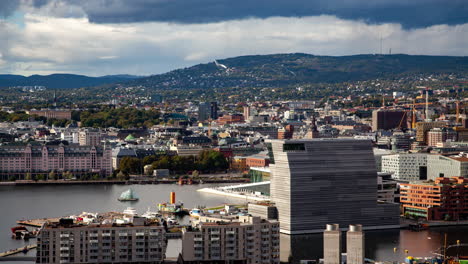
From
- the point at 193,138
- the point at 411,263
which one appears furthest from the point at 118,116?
the point at 411,263

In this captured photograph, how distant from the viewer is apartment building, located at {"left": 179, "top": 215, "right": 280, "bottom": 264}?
3064 cm

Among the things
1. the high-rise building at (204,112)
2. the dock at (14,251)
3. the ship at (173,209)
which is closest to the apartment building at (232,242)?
the dock at (14,251)

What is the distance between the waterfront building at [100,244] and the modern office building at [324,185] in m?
11.2

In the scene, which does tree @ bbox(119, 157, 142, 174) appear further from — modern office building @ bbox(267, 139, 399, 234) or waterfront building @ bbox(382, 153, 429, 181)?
modern office building @ bbox(267, 139, 399, 234)

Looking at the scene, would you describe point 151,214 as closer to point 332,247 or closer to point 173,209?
point 173,209

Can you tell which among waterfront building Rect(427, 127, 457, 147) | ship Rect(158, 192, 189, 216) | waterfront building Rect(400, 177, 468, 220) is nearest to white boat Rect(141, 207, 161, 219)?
ship Rect(158, 192, 189, 216)

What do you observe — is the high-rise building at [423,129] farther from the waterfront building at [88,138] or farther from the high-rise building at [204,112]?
the high-rise building at [204,112]

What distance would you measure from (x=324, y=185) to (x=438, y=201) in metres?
7.19

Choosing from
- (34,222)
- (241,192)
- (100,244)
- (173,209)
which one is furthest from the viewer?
(241,192)

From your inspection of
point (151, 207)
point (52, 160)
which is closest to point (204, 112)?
point (52, 160)

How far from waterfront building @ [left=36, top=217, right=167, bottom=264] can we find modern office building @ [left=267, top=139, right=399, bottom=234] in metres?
11.2

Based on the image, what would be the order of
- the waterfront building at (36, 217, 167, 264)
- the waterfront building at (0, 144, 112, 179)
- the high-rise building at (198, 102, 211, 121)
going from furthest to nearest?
the high-rise building at (198, 102, 211, 121)
the waterfront building at (0, 144, 112, 179)
the waterfront building at (36, 217, 167, 264)

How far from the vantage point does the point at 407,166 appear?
59.7 metres

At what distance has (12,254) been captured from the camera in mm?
36406
